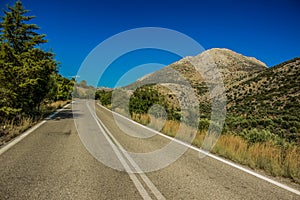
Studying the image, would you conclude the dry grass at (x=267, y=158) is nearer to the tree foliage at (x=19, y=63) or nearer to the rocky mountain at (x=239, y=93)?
the rocky mountain at (x=239, y=93)

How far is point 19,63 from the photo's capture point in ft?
41.0

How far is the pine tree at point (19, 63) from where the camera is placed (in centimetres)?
1166

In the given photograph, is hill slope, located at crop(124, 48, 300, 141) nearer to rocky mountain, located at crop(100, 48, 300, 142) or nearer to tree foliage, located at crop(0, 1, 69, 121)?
rocky mountain, located at crop(100, 48, 300, 142)

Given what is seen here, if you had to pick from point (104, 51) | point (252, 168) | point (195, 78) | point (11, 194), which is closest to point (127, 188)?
point (11, 194)

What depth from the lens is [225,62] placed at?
91.3m

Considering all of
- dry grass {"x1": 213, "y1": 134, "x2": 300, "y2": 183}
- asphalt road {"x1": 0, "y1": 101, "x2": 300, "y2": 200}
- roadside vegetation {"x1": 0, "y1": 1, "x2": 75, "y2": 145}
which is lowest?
asphalt road {"x1": 0, "y1": 101, "x2": 300, "y2": 200}

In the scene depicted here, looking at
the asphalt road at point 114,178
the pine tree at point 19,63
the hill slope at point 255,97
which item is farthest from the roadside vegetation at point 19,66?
the hill slope at point 255,97

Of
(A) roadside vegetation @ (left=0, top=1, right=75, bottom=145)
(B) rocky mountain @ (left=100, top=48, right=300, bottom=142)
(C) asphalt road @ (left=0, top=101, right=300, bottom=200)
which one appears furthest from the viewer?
(B) rocky mountain @ (left=100, top=48, right=300, bottom=142)

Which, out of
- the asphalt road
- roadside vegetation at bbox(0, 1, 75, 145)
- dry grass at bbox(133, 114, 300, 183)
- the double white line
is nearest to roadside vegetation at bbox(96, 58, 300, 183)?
dry grass at bbox(133, 114, 300, 183)

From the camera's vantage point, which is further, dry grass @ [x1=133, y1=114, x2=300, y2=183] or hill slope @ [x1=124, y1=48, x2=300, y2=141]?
hill slope @ [x1=124, y1=48, x2=300, y2=141]

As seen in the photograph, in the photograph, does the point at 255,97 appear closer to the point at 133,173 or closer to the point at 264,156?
the point at 264,156

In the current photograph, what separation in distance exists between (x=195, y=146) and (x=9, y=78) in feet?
35.2

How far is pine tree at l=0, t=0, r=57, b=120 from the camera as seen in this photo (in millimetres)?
11656


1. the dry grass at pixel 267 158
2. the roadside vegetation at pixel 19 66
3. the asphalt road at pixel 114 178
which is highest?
the roadside vegetation at pixel 19 66
